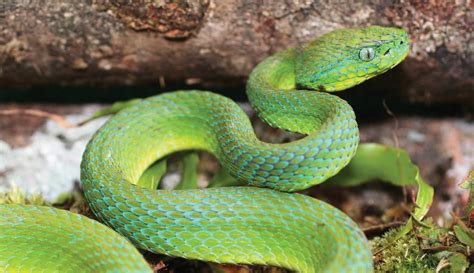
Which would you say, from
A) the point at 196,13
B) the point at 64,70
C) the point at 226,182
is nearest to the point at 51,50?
the point at 64,70

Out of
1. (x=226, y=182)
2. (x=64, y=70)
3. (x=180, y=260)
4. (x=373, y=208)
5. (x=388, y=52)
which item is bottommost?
(x=373, y=208)

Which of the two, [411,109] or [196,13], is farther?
[411,109]

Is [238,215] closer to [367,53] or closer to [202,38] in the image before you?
[367,53]

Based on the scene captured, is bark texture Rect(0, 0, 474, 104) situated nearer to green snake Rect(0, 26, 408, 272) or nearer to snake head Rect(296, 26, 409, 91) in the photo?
snake head Rect(296, 26, 409, 91)

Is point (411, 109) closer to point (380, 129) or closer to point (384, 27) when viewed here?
point (380, 129)

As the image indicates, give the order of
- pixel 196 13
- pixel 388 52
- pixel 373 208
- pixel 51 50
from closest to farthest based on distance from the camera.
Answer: pixel 388 52
pixel 196 13
pixel 51 50
pixel 373 208

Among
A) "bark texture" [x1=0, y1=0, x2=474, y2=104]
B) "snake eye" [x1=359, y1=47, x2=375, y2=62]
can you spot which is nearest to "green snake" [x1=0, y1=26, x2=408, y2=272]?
"snake eye" [x1=359, y1=47, x2=375, y2=62]
